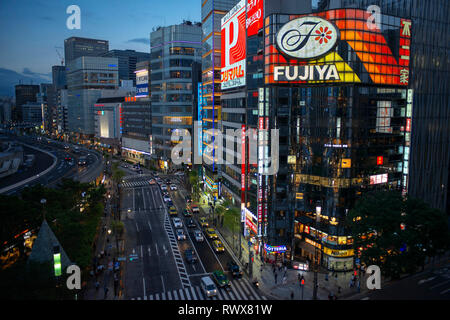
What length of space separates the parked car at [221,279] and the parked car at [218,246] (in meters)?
9.53

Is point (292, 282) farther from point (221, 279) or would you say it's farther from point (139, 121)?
point (139, 121)

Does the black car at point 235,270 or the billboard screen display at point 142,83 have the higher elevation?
the billboard screen display at point 142,83

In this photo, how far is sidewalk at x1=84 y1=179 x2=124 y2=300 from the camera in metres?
41.8

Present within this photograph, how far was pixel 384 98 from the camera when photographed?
5078 centimetres

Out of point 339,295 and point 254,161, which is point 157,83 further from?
point 339,295

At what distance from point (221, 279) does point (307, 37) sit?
114ft

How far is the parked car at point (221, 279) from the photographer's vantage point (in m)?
44.1

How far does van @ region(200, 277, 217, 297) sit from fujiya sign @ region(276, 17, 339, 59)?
Answer: 107ft

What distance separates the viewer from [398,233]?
40.1m

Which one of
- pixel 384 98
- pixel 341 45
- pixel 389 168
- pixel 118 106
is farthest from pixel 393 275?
pixel 118 106

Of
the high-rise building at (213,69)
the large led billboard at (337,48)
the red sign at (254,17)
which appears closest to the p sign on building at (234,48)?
the red sign at (254,17)

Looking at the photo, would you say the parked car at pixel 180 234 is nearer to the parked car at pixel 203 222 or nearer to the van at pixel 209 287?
the parked car at pixel 203 222

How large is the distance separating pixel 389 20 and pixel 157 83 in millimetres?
90449
